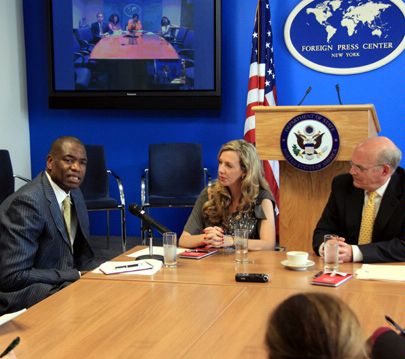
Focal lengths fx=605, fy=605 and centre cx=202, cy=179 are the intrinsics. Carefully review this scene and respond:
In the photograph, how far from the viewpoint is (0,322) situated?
1979 millimetres

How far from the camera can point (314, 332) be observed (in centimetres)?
92

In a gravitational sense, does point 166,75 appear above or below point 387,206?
above

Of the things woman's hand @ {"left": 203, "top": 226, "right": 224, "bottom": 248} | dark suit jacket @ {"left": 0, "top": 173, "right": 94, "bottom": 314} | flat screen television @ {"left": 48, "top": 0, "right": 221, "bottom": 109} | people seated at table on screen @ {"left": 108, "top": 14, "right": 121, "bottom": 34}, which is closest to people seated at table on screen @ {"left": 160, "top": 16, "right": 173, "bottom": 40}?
flat screen television @ {"left": 48, "top": 0, "right": 221, "bottom": 109}

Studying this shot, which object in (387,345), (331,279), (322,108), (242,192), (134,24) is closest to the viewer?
(387,345)

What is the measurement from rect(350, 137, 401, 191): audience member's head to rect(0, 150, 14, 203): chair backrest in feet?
12.2

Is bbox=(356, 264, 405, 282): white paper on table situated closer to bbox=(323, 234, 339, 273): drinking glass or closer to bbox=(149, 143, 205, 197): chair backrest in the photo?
bbox=(323, 234, 339, 273): drinking glass

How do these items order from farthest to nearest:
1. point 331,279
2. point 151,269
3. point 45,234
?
point 45,234
point 151,269
point 331,279

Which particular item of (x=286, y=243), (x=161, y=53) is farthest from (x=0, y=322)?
(x=161, y=53)

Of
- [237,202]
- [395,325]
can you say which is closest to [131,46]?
[237,202]

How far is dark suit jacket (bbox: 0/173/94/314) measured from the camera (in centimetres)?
285

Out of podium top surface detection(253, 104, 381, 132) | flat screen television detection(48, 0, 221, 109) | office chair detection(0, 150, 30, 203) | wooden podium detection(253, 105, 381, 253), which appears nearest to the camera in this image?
podium top surface detection(253, 104, 381, 132)

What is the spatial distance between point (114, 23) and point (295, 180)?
3518 millimetres

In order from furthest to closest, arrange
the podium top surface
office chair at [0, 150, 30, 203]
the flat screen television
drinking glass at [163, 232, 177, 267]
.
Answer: the flat screen television < office chair at [0, 150, 30, 203] < the podium top surface < drinking glass at [163, 232, 177, 267]

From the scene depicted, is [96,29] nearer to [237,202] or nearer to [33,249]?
[237,202]
